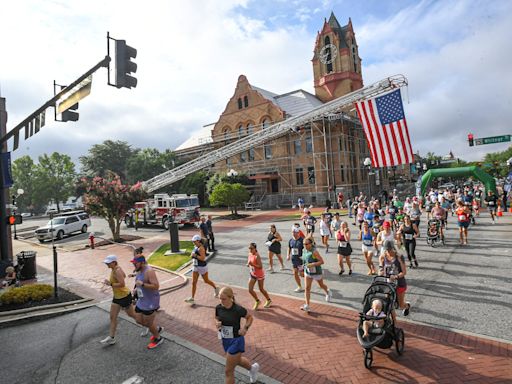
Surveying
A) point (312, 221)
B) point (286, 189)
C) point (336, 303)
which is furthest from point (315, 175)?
point (336, 303)

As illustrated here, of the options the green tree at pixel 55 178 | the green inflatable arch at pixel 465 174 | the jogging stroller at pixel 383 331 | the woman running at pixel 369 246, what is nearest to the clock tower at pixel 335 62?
the green inflatable arch at pixel 465 174

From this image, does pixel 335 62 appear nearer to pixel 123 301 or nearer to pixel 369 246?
pixel 369 246

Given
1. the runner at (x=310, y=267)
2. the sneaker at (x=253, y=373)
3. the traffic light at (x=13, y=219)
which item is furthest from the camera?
the traffic light at (x=13, y=219)

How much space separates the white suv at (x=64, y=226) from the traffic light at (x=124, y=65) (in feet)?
65.4

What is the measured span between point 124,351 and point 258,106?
125 ft

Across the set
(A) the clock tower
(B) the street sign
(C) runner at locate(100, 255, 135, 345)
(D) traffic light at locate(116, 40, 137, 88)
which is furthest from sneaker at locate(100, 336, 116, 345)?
(A) the clock tower

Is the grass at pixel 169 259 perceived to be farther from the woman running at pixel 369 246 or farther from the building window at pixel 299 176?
the building window at pixel 299 176

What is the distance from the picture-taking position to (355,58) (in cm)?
4503

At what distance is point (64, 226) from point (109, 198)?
8077mm

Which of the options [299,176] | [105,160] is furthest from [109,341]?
[105,160]

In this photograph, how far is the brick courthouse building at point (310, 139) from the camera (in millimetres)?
36406

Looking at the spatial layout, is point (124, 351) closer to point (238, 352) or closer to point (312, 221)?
point (238, 352)

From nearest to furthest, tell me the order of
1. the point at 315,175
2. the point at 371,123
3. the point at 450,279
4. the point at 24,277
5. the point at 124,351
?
the point at 124,351 → the point at 450,279 → the point at 24,277 → the point at 371,123 → the point at 315,175

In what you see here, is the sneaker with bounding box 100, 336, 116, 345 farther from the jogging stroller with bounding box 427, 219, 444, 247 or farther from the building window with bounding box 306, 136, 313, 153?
the building window with bounding box 306, 136, 313, 153
